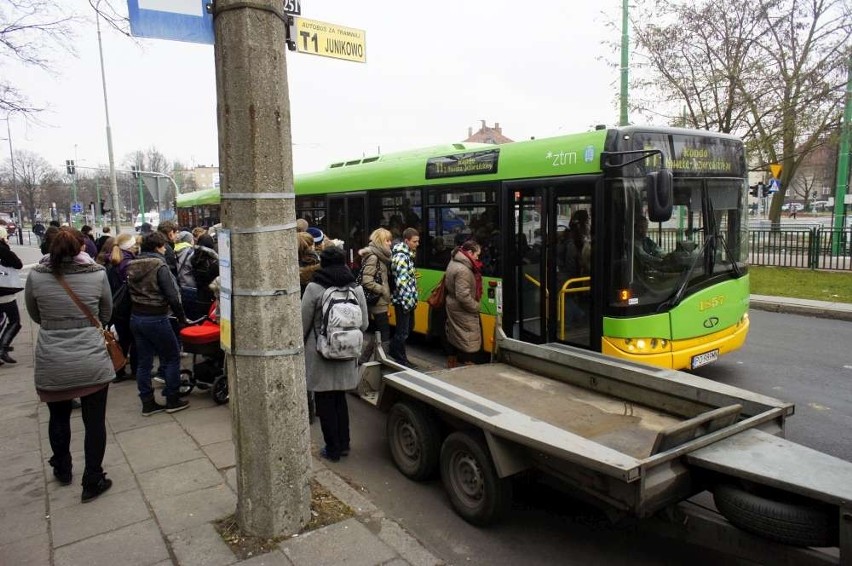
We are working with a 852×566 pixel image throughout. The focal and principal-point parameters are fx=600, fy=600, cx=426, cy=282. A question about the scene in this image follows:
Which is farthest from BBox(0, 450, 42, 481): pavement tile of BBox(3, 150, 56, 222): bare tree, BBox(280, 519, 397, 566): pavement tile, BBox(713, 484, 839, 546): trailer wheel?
BBox(3, 150, 56, 222): bare tree

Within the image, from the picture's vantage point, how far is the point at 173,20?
3213mm

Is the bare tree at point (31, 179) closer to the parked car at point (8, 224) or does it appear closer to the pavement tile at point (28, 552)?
the parked car at point (8, 224)

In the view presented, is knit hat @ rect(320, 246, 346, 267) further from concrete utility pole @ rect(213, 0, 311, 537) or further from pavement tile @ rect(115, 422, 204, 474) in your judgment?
pavement tile @ rect(115, 422, 204, 474)

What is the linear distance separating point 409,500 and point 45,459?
3029mm

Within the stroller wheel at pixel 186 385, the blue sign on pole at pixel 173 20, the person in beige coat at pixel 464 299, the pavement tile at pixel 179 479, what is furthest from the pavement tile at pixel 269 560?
the person in beige coat at pixel 464 299

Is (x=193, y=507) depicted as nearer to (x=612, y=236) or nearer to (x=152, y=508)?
(x=152, y=508)

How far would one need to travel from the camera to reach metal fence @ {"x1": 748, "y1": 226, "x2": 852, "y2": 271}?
16484 millimetres

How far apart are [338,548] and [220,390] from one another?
10.7 feet

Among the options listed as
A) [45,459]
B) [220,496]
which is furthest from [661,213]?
[45,459]

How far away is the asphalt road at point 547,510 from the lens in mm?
3619

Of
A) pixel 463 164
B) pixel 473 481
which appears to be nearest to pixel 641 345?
pixel 473 481

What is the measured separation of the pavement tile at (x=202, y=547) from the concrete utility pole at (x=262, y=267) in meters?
0.17

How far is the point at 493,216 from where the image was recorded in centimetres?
757

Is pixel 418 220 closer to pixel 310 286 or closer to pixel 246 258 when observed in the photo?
pixel 310 286
